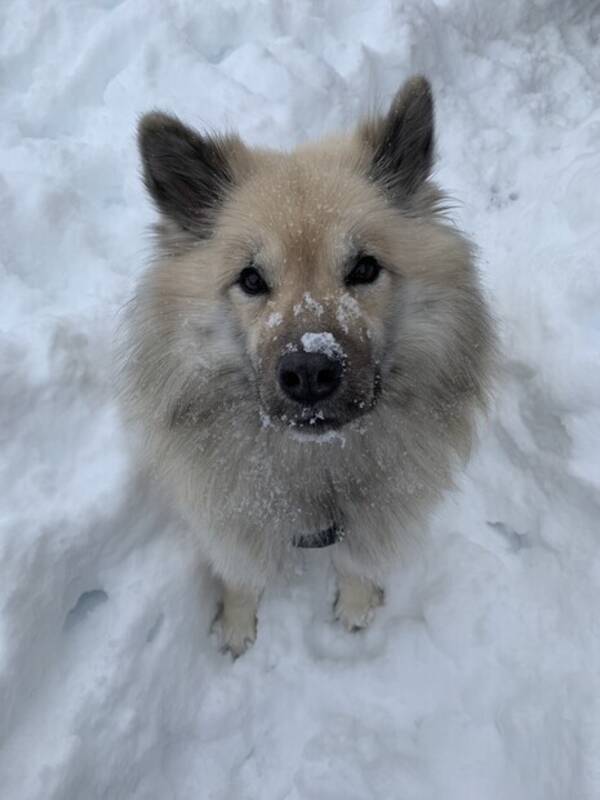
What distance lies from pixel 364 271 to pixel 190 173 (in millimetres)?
601

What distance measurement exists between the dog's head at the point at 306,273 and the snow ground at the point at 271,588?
19.6 inches

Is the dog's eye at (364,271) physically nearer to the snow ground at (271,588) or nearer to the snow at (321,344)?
the snow at (321,344)

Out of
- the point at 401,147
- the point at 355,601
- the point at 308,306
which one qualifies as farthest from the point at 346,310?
the point at 355,601

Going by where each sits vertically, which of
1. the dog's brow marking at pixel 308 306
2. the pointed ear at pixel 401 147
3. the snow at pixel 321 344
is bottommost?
the snow at pixel 321 344

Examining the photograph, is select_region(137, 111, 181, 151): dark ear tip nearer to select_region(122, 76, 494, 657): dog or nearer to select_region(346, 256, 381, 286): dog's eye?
select_region(122, 76, 494, 657): dog

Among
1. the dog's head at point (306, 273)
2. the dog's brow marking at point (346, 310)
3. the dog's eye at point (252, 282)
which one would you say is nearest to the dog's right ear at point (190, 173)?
the dog's head at point (306, 273)

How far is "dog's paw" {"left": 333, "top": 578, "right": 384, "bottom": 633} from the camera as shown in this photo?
251 cm

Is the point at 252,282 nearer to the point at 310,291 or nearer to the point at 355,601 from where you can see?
the point at 310,291

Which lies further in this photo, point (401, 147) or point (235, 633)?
point (235, 633)

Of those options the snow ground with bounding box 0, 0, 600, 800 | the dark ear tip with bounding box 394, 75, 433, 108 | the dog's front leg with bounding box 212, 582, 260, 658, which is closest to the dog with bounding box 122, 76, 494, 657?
the dark ear tip with bounding box 394, 75, 433, 108

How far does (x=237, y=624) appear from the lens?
8.10 feet

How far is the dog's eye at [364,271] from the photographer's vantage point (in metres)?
1.83

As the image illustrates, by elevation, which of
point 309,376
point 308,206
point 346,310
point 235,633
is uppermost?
point 308,206

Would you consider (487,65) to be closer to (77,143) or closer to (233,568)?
(77,143)
